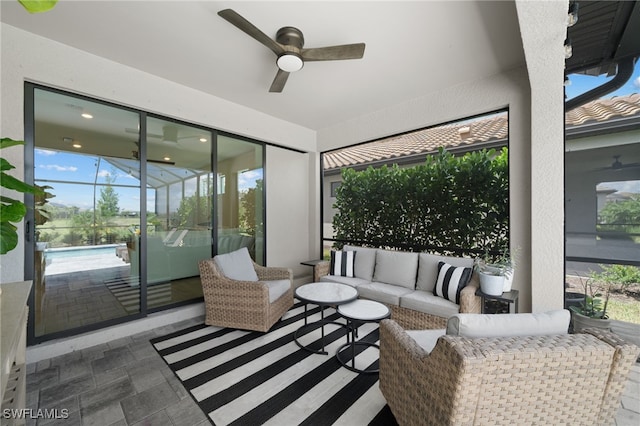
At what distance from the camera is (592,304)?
8.16 feet

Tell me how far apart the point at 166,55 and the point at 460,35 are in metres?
2.85

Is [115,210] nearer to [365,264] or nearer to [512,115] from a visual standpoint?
[365,264]

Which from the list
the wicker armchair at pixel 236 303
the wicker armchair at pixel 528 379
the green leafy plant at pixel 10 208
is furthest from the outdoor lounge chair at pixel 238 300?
the wicker armchair at pixel 528 379

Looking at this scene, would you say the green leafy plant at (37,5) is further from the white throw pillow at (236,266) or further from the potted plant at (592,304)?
the potted plant at (592,304)

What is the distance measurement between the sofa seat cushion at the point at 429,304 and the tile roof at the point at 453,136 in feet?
6.75

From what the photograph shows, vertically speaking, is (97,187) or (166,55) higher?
(166,55)

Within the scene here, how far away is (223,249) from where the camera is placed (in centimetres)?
382

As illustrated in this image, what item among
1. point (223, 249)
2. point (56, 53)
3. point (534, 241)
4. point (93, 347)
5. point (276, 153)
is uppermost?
point (56, 53)

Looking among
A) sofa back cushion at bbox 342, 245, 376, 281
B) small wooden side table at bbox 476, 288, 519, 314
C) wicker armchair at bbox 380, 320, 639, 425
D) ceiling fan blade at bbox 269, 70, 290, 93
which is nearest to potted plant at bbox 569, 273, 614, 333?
small wooden side table at bbox 476, 288, 519, 314

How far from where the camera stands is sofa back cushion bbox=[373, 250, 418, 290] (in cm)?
334

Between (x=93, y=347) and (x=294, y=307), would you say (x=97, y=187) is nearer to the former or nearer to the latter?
(x=93, y=347)

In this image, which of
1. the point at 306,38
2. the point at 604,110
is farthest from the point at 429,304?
the point at 306,38

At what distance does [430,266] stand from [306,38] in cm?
288

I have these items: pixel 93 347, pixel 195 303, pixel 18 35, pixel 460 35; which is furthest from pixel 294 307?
pixel 18 35
